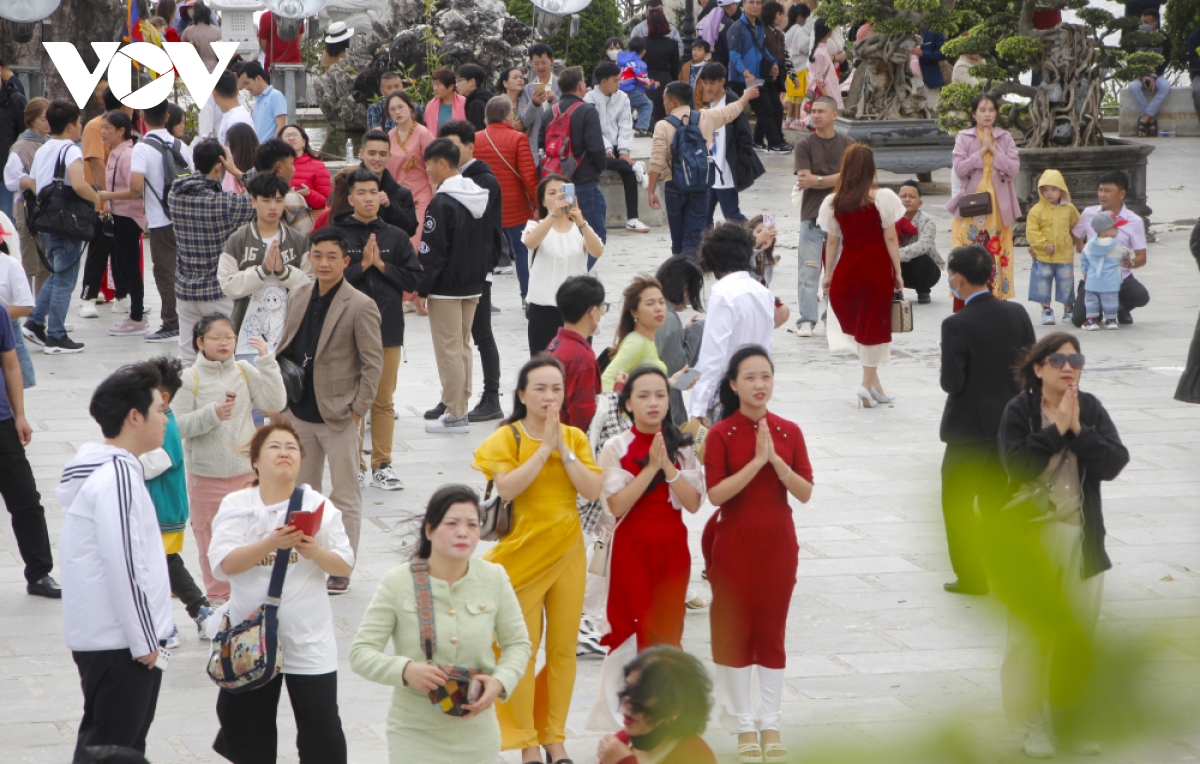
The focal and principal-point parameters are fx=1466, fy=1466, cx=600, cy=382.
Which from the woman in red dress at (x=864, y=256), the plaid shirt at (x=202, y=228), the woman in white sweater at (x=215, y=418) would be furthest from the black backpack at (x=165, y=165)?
the woman in white sweater at (x=215, y=418)

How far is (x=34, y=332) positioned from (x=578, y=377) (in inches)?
294

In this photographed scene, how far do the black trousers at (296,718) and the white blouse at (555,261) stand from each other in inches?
190

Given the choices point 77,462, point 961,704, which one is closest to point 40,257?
point 77,462

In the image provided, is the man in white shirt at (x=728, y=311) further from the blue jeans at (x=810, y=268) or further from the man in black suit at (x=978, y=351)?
the blue jeans at (x=810, y=268)

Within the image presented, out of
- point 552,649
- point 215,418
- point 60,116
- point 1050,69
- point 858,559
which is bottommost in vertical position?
point 858,559

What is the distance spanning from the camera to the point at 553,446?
16.9ft

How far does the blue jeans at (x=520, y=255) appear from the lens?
1249 centimetres

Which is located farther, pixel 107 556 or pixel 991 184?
pixel 991 184

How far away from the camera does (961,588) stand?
3.75ft

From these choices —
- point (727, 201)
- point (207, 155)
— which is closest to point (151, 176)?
point (207, 155)

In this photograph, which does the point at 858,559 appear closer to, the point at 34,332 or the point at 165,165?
the point at 165,165

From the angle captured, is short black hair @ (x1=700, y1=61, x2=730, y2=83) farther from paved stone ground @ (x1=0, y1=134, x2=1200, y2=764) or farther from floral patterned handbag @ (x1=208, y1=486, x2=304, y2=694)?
floral patterned handbag @ (x1=208, y1=486, x2=304, y2=694)

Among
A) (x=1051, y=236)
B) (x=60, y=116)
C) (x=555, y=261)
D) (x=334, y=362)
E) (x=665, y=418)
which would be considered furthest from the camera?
(x=1051, y=236)

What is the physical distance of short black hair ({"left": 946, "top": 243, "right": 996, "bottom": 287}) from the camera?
6.73 m
